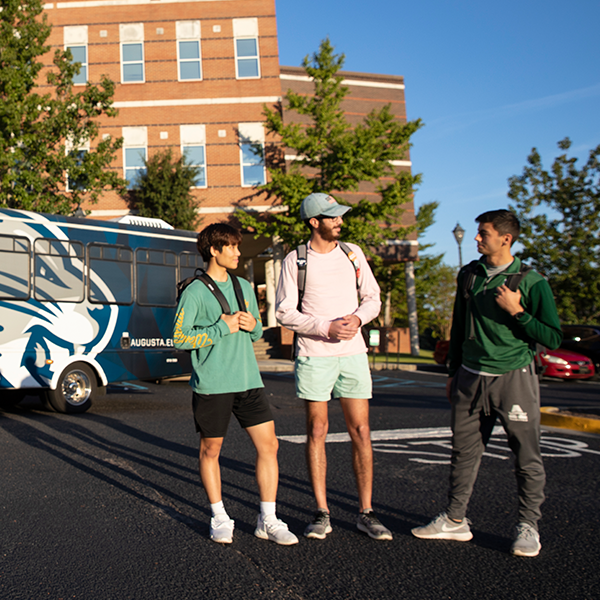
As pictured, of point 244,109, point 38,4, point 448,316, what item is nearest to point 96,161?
point 38,4

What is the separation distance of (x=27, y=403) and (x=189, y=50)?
2087 cm

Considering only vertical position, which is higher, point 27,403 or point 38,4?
point 38,4

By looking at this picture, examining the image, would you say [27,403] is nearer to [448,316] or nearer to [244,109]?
[244,109]

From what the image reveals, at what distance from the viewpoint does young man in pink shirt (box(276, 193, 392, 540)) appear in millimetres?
3896

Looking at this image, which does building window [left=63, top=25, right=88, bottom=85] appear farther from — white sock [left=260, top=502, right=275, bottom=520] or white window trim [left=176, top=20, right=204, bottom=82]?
white sock [left=260, top=502, right=275, bottom=520]

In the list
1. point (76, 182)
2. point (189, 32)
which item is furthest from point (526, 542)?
point (189, 32)

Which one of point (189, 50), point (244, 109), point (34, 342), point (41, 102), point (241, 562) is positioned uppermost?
point (189, 50)

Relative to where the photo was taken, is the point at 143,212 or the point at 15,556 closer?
the point at 15,556

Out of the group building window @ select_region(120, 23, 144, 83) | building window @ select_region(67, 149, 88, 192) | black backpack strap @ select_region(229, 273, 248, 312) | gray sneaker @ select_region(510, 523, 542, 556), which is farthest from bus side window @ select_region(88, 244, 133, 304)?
building window @ select_region(120, 23, 144, 83)

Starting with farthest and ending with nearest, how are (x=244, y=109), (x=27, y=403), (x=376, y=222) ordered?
(x=244, y=109)
(x=376, y=222)
(x=27, y=403)

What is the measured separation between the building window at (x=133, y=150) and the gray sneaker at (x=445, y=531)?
25616 millimetres

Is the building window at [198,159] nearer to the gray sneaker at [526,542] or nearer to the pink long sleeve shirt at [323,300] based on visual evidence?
the pink long sleeve shirt at [323,300]

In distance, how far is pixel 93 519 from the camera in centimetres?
429

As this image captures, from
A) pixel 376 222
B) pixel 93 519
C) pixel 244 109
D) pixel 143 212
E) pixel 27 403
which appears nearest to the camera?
pixel 93 519
